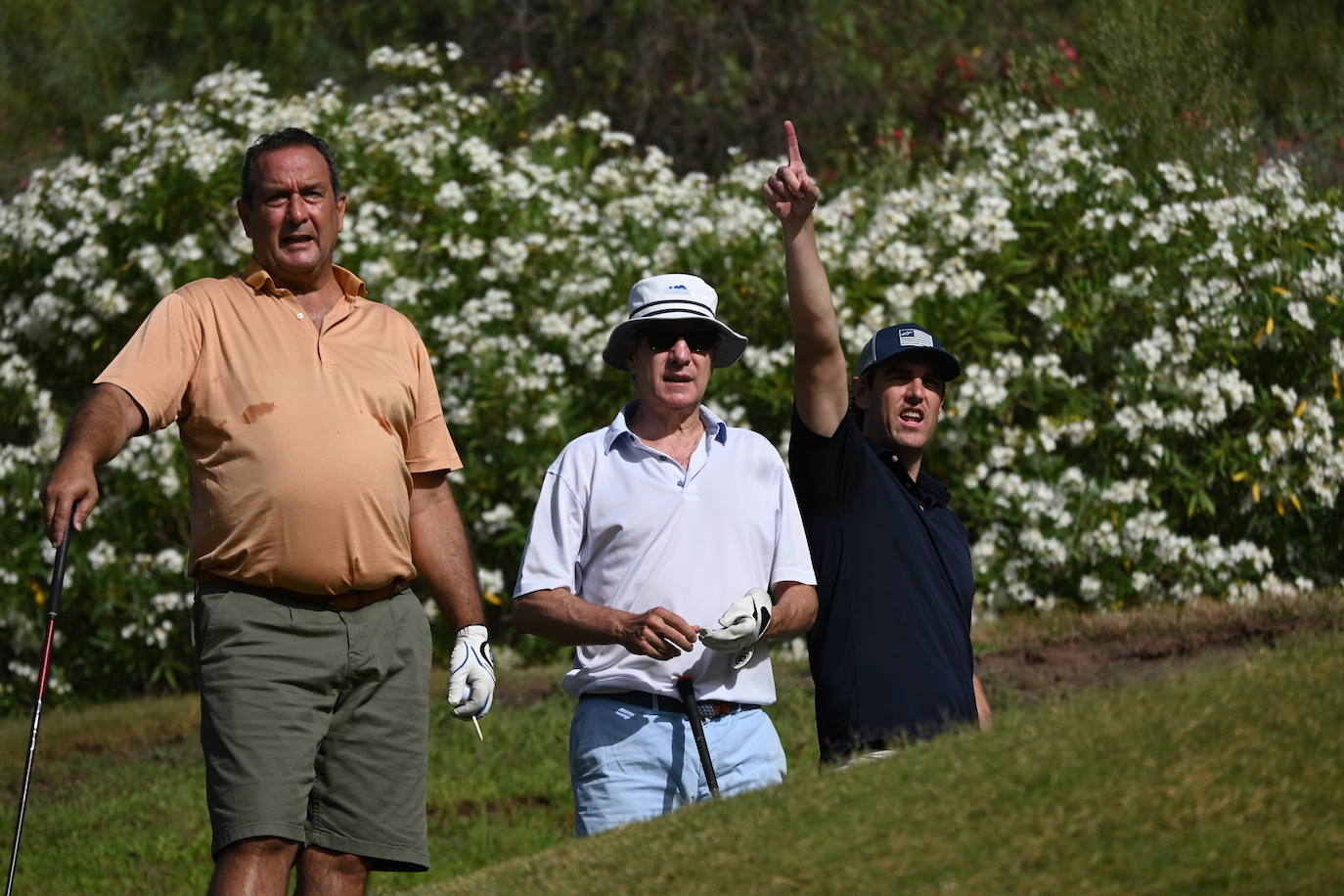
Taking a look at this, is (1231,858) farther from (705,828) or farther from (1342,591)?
(1342,591)

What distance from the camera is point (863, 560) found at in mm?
4625

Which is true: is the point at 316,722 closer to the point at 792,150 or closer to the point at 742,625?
the point at 742,625

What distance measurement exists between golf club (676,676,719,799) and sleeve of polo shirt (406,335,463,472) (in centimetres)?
79

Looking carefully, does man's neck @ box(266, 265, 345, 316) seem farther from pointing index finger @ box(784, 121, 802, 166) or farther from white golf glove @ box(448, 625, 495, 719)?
pointing index finger @ box(784, 121, 802, 166)

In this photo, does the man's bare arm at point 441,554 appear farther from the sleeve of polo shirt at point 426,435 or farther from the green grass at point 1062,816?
the green grass at point 1062,816

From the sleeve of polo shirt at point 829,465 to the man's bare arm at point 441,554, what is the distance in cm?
87

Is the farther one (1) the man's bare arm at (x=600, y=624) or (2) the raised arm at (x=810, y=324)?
(2) the raised arm at (x=810, y=324)

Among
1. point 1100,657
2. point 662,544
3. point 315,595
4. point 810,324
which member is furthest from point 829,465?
point 1100,657

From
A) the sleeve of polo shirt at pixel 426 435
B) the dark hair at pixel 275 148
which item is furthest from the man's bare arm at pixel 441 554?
the dark hair at pixel 275 148

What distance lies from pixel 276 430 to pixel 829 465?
137 centimetres

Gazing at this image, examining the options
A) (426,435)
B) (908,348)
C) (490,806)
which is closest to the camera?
(426,435)

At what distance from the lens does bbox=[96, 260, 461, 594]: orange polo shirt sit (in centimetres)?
421

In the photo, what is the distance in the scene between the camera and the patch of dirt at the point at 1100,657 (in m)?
7.96

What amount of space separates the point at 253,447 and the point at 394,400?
1.33 feet
